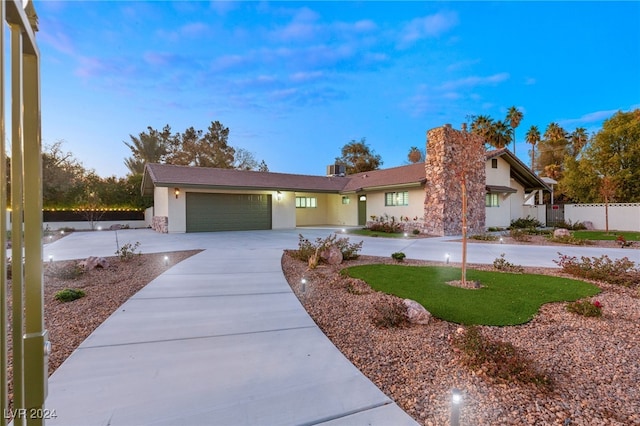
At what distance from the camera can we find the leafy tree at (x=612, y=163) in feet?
61.5

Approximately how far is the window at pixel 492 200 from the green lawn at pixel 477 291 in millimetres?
12900

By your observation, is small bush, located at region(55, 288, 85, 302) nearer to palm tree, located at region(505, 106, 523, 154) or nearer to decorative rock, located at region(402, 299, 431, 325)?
decorative rock, located at region(402, 299, 431, 325)

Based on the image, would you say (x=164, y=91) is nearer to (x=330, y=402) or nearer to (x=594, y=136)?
(x=330, y=402)

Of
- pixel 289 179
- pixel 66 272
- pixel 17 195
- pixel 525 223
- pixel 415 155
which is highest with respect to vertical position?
pixel 415 155

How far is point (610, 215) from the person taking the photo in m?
18.3

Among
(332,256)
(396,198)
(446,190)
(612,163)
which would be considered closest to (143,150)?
(396,198)

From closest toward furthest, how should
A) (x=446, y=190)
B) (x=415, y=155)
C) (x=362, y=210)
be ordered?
(x=446, y=190) < (x=362, y=210) < (x=415, y=155)

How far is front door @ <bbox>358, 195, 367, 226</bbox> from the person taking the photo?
21.0m

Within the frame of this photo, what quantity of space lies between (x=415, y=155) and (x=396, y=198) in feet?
73.5

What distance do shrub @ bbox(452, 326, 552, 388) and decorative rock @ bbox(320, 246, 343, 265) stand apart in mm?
4620

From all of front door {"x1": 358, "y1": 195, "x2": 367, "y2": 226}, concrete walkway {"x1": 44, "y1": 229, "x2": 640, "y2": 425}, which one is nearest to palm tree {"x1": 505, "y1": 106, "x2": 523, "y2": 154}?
front door {"x1": 358, "y1": 195, "x2": 367, "y2": 226}

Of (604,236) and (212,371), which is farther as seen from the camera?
(604,236)

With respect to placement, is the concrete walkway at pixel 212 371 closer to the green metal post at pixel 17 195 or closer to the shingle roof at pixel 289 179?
the green metal post at pixel 17 195

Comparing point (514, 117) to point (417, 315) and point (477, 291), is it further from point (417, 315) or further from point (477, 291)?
point (417, 315)
